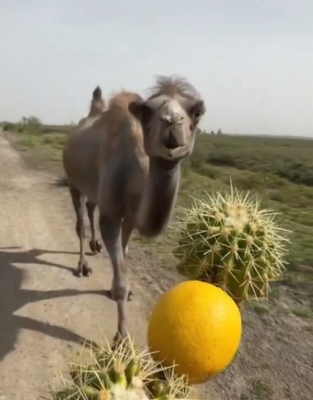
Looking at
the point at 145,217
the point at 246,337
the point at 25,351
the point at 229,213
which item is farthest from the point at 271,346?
the point at 229,213

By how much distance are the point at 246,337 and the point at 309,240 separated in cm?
462

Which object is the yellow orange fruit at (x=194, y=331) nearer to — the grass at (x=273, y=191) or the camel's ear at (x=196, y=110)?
the camel's ear at (x=196, y=110)

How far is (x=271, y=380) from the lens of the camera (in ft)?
17.1

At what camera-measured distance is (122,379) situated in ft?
6.39

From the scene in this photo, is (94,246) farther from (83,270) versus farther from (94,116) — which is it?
(94,116)

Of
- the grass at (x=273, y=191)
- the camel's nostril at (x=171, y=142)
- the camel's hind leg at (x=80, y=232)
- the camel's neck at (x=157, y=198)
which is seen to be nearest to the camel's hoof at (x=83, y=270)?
the camel's hind leg at (x=80, y=232)

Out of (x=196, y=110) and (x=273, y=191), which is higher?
(x=196, y=110)

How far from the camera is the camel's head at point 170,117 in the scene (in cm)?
362

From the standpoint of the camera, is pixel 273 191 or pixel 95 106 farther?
pixel 273 191

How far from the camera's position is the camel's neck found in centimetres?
458

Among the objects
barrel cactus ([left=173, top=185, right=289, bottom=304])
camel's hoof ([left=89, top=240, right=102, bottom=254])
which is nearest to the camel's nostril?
barrel cactus ([left=173, top=185, right=289, bottom=304])

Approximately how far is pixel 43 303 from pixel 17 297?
41 cm

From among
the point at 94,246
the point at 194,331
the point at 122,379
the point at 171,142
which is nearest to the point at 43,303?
the point at 94,246

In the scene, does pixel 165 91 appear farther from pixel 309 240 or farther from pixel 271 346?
pixel 309 240
